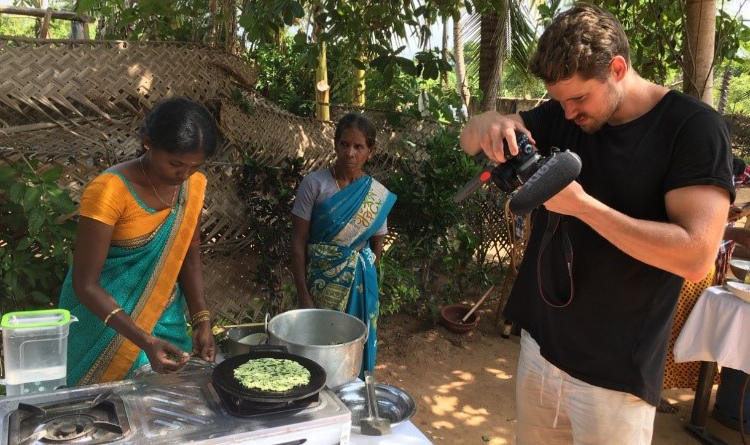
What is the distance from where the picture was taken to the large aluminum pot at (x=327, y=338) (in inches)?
59.7

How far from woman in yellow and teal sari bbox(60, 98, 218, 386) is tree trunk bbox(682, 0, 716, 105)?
3252 millimetres

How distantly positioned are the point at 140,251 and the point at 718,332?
10.5 feet

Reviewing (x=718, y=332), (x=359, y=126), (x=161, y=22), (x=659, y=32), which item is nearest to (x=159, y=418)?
(x=359, y=126)

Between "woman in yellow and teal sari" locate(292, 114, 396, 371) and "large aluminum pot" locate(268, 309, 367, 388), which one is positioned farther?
"woman in yellow and teal sari" locate(292, 114, 396, 371)

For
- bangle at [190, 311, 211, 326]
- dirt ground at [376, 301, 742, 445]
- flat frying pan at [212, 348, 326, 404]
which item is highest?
flat frying pan at [212, 348, 326, 404]

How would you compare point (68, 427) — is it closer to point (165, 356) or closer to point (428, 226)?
point (165, 356)

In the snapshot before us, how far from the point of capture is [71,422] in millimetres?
1131

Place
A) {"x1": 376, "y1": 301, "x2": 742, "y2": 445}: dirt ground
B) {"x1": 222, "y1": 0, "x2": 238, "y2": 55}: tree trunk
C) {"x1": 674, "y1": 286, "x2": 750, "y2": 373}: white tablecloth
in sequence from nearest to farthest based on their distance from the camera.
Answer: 1. {"x1": 674, "y1": 286, "x2": 750, "y2": 373}: white tablecloth
2. {"x1": 376, "y1": 301, "x2": 742, "y2": 445}: dirt ground
3. {"x1": 222, "y1": 0, "x2": 238, "y2": 55}: tree trunk

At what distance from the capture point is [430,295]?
17.0 ft

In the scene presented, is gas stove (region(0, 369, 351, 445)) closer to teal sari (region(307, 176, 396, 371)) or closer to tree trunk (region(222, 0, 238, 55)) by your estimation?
teal sari (region(307, 176, 396, 371))

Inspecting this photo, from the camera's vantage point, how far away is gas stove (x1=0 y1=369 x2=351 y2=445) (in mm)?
1090

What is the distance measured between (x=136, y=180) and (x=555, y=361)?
1.48 metres

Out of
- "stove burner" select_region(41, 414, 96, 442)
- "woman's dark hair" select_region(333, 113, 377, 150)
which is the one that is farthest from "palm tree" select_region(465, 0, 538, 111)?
"stove burner" select_region(41, 414, 96, 442)

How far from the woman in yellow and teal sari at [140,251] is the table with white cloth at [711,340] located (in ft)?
9.62
